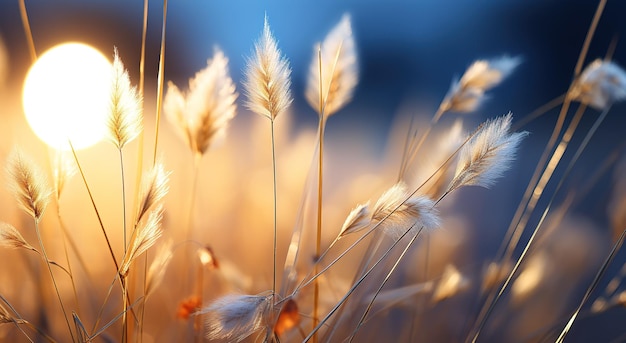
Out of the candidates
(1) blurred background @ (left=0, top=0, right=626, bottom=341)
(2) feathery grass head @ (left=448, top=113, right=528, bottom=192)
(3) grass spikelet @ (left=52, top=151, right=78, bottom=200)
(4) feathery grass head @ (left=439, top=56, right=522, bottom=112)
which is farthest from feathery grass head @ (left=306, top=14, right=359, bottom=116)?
(1) blurred background @ (left=0, top=0, right=626, bottom=341)

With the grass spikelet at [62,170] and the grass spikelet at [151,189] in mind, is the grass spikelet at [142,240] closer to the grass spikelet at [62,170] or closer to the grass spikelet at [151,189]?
the grass spikelet at [151,189]

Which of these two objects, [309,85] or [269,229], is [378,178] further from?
[309,85]

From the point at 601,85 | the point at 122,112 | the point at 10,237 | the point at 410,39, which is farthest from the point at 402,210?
the point at 410,39

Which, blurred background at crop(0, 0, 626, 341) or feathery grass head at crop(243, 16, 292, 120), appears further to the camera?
blurred background at crop(0, 0, 626, 341)

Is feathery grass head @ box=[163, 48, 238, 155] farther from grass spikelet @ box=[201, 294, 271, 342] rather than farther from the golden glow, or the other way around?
grass spikelet @ box=[201, 294, 271, 342]

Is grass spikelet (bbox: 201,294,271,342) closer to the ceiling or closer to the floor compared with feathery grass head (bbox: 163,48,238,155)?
closer to the floor

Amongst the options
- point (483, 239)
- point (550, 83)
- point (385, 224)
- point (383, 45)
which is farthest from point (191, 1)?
point (385, 224)

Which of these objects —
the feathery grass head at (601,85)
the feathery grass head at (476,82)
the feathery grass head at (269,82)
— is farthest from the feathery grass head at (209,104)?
the feathery grass head at (601,85)

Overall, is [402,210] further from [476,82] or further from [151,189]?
[476,82]
